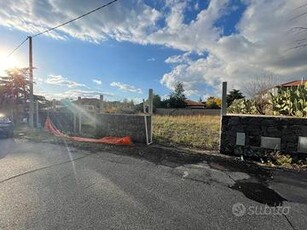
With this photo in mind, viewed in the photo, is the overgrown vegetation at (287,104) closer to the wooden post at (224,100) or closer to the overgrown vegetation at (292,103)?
the overgrown vegetation at (292,103)

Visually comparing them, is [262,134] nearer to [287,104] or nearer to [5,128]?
[287,104]

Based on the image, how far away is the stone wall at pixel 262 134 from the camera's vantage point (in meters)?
6.38

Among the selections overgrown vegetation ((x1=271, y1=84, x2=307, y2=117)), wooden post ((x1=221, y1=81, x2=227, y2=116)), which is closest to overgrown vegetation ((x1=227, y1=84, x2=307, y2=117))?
overgrown vegetation ((x1=271, y1=84, x2=307, y2=117))

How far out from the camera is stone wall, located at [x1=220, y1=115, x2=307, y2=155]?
6.38 metres

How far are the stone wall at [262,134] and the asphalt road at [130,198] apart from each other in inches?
66.2

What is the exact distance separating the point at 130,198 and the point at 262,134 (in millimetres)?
4560

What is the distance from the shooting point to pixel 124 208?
3.52 meters

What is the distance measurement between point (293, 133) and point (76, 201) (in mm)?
5630

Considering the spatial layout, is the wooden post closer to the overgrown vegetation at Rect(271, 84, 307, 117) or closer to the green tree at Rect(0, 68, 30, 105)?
the overgrown vegetation at Rect(271, 84, 307, 117)

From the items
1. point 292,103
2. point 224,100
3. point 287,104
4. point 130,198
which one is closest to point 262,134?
point 224,100

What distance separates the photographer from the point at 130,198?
12.7 feet

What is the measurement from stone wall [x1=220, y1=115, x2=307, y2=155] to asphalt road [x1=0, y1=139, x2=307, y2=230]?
1.68 m

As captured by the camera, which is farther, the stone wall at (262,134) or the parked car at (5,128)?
the parked car at (5,128)

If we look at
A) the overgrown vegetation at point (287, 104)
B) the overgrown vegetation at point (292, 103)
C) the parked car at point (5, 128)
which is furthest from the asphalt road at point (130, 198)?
the parked car at point (5, 128)
